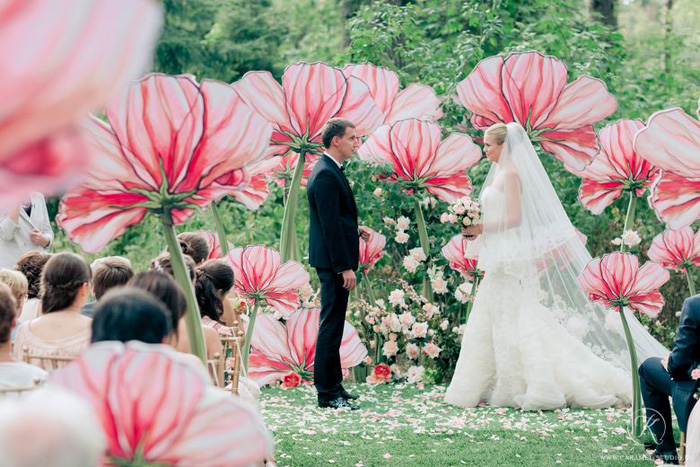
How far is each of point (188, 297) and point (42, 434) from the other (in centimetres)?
129

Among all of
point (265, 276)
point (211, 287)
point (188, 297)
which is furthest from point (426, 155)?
point (188, 297)

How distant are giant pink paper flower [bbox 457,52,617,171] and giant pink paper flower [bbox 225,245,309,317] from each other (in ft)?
5.15

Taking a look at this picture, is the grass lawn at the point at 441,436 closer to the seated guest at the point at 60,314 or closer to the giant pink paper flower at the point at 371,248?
the giant pink paper flower at the point at 371,248

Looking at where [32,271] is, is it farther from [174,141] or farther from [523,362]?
[523,362]

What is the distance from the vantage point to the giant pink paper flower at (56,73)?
2.72 feet

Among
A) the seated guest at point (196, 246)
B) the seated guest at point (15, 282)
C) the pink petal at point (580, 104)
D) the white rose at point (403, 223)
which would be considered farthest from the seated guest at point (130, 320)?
the white rose at point (403, 223)

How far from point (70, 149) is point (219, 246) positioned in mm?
4939

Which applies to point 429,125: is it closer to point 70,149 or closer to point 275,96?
point 275,96

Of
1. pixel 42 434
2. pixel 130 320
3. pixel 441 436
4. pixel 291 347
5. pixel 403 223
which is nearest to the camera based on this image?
pixel 42 434

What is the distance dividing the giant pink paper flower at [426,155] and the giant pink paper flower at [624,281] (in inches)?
73.3

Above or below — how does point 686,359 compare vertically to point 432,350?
above

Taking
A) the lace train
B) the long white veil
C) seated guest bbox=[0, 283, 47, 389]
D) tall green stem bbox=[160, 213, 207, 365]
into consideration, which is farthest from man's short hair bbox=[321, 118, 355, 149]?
tall green stem bbox=[160, 213, 207, 365]

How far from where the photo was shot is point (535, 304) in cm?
536

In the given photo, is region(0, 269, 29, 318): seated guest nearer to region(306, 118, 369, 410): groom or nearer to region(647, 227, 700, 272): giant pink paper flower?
region(306, 118, 369, 410): groom
